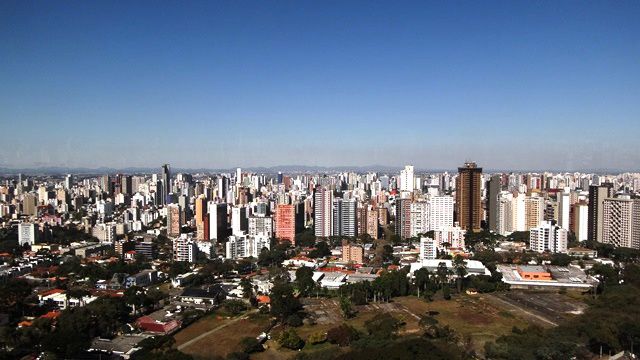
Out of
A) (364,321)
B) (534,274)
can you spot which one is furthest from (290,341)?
Answer: (534,274)

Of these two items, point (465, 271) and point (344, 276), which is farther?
point (344, 276)

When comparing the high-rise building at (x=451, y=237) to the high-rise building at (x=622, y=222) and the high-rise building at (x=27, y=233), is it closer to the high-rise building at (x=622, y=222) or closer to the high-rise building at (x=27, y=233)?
the high-rise building at (x=622, y=222)

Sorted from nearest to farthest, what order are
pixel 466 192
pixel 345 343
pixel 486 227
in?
pixel 345 343, pixel 466 192, pixel 486 227

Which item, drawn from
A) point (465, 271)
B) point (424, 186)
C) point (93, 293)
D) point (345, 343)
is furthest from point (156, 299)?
point (424, 186)

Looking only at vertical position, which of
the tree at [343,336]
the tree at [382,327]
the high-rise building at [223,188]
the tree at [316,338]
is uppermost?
the high-rise building at [223,188]

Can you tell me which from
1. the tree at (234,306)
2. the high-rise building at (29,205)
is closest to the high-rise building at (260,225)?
the tree at (234,306)

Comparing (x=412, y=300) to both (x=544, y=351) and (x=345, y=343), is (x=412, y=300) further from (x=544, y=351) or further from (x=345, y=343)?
(x=544, y=351)
